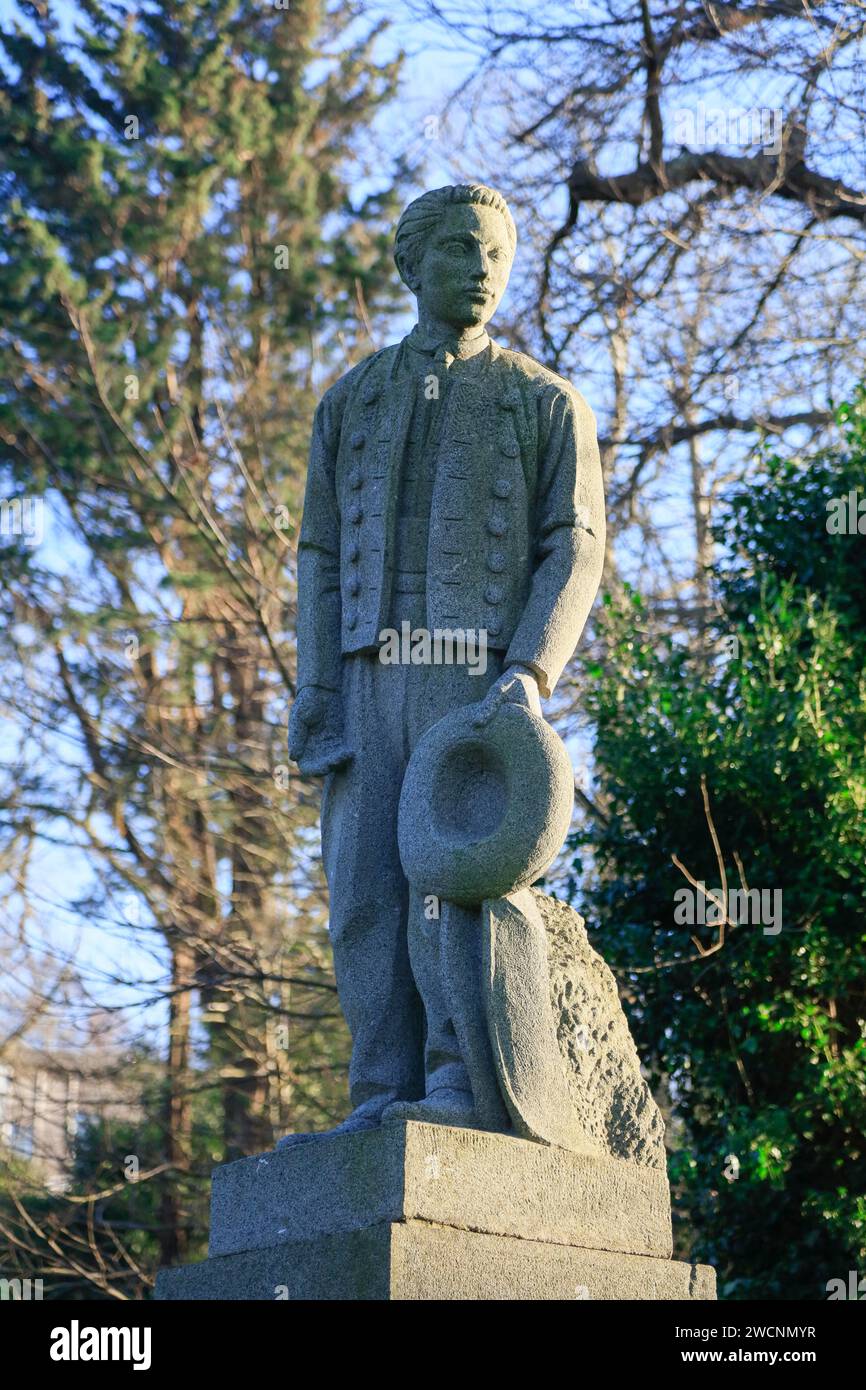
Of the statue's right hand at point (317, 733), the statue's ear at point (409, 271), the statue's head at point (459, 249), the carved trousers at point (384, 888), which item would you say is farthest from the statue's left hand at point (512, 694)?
the statue's ear at point (409, 271)

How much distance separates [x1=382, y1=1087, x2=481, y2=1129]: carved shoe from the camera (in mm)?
4895

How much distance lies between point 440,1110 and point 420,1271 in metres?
0.50

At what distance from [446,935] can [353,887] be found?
1.25 feet

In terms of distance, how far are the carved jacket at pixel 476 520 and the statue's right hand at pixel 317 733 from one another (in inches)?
2.5

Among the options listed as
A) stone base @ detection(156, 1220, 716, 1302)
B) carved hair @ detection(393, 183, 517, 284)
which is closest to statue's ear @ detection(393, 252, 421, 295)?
carved hair @ detection(393, 183, 517, 284)

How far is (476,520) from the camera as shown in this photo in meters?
5.58

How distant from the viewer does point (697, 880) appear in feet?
32.8

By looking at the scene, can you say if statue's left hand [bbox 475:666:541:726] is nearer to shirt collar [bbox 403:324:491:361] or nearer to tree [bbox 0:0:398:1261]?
shirt collar [bbox 403:324:491:361]

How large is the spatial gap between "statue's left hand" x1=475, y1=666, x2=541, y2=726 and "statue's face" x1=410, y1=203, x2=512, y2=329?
43.4 inches

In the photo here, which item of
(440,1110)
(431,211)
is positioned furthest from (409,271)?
(440,1110)

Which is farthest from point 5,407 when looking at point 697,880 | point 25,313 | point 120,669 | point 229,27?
point 697,880

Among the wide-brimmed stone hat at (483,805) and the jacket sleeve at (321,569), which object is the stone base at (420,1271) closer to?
the wide-brimmed stone hat at (483,805)

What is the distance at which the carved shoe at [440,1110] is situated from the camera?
4.89m

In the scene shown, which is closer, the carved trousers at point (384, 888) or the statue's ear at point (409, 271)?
the carved trousers at point (384, 888)
